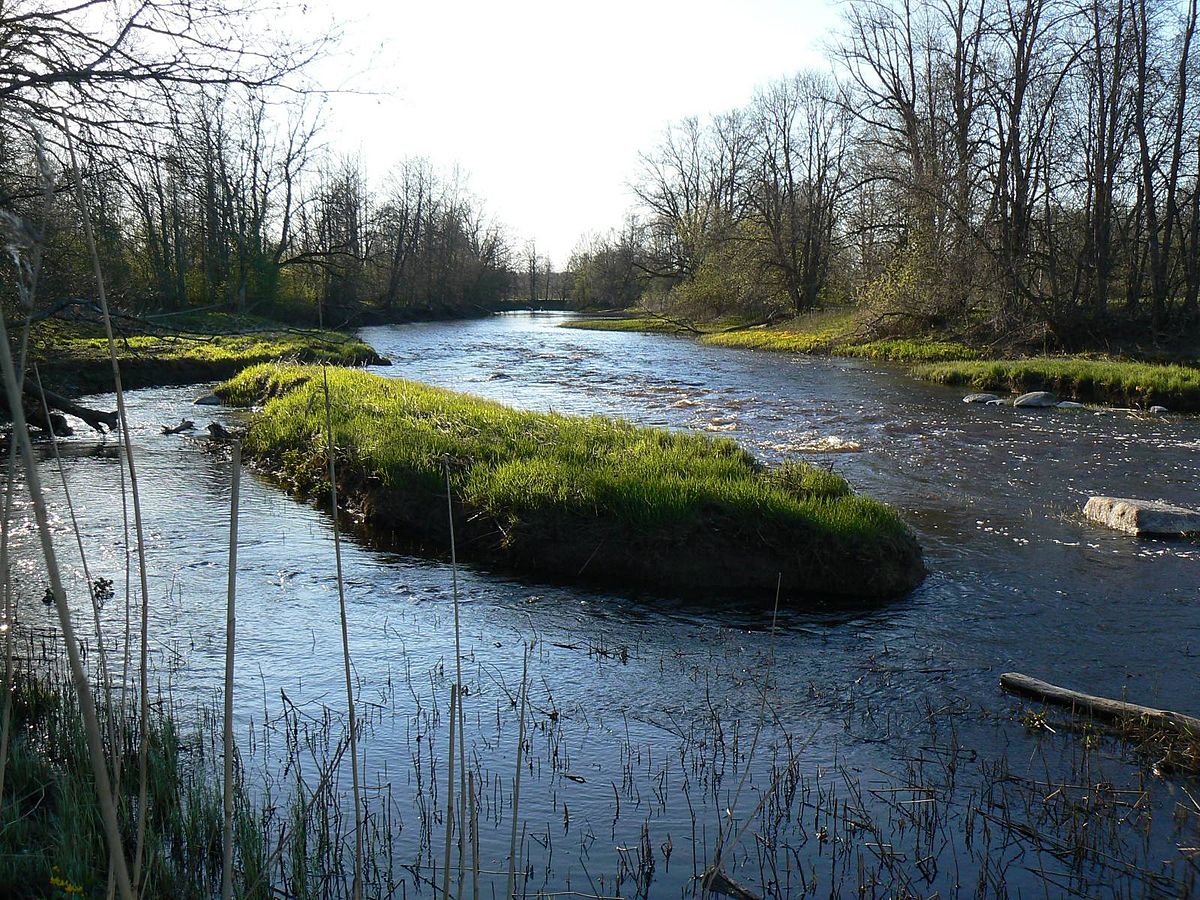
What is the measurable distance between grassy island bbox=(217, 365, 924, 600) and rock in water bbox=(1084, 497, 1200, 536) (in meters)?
2.76

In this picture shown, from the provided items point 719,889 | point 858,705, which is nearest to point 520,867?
point 719,889

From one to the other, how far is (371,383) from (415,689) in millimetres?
12862

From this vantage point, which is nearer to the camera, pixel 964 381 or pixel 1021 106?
pixel 964 381

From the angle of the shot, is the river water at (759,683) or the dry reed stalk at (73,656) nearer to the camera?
the dry reed stalk at (73,656)

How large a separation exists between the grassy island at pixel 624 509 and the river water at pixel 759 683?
508mm

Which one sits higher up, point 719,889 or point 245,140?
point 245,140

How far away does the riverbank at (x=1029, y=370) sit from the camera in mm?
19328

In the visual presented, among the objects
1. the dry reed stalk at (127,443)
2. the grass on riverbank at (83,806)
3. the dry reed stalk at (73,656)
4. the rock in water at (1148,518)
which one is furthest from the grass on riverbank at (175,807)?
the rock in water at (1148,518)

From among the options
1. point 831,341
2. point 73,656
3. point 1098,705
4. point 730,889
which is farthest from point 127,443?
point 831,341

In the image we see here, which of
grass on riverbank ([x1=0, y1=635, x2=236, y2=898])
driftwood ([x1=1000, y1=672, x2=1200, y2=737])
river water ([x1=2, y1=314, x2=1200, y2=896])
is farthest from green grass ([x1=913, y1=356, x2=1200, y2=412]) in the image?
grass on riverbank ([x1=0, y1=635, x2=236, y2=898])

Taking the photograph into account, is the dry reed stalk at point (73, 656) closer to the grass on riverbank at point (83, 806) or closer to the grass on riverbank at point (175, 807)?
the grass on riverbank at point (175, 807)

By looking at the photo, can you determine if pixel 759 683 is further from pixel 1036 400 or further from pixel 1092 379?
pixel 1092 379

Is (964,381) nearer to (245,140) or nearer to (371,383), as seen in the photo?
(371,383)

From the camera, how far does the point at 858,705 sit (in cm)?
591
